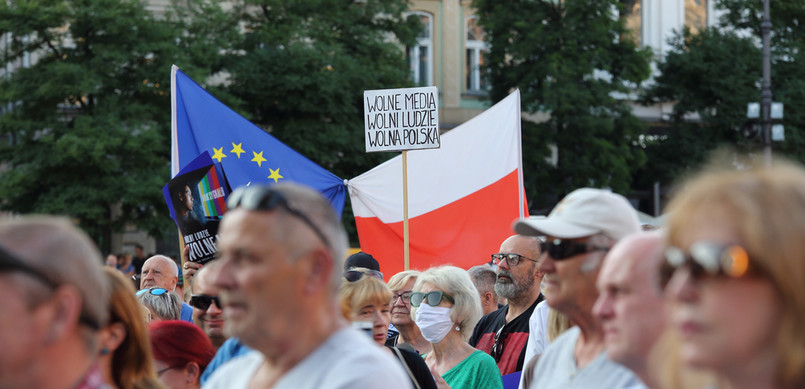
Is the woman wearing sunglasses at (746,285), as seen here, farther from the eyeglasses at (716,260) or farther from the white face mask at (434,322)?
the white face mask at (434,322)

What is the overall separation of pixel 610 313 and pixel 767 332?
83 cm

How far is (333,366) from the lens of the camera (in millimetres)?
2375

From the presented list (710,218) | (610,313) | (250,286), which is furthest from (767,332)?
(250,286)

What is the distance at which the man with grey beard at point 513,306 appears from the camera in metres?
6.05

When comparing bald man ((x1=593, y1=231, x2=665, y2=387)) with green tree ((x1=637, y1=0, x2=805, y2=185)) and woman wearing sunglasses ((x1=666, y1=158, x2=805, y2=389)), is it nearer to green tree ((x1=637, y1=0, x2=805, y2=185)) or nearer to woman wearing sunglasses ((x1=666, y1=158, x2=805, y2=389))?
woman wearing sunglasses ((x1=666, y1=158, x2=805, y2=389))

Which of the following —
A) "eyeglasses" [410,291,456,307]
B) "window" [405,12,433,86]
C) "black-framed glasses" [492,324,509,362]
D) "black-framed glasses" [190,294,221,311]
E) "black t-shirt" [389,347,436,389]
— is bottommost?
"black-framed glasses" [492,324,509,362]

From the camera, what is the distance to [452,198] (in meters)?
9.35

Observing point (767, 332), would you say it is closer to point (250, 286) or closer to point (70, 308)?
point (250, 286)

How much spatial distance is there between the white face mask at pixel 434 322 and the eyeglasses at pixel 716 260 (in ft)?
12.6

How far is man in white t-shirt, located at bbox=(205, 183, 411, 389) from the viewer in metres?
2.39

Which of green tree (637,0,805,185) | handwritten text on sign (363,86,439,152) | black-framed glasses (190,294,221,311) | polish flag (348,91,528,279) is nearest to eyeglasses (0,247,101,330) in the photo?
black-framed glasses (190,294,221,311)

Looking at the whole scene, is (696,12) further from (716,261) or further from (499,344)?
(716,261)

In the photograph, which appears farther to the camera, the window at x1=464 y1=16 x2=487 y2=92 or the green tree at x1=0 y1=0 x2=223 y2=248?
the window at x1=464 y1=16 x2=487 y2=92

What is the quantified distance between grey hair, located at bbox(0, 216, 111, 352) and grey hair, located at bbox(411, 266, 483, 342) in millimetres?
3419
